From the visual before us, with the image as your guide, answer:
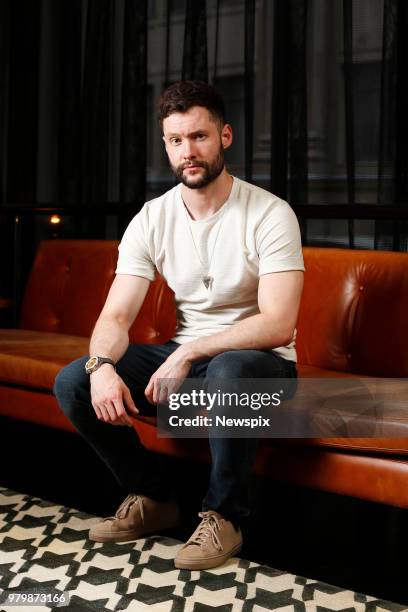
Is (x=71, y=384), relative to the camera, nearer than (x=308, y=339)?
Yes

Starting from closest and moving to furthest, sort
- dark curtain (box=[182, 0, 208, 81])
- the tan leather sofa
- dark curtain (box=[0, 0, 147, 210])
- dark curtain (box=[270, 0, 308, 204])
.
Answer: the tan leather sofa, dark curtain (box=[270, 0, 308, 204]), dark curtain (box=[182, 0, 208, 81]), dark curtain (box=[0, 0, 147, 210])

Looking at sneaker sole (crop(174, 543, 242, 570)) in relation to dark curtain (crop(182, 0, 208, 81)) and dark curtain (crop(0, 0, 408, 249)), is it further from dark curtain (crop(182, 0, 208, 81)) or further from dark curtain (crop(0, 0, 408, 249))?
dark curtain (crop(182, 0, 208, 81))

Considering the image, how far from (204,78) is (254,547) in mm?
2018

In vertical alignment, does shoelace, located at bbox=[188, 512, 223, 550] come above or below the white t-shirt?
below

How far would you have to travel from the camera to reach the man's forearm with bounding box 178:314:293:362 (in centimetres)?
212

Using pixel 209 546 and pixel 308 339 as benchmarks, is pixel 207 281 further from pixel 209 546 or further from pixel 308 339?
pixel 209 546

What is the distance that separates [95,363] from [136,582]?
1.80 ft

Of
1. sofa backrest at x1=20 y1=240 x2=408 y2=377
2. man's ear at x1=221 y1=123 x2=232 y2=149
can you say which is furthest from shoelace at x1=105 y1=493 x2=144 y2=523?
man's ear at x1=221 y1=123 x2=232 y2=149

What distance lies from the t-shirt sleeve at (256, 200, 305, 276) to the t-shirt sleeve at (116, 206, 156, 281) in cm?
Answer: 34

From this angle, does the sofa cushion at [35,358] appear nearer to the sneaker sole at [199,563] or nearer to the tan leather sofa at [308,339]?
the tan leather sofa at [308,339]

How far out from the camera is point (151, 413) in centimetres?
226

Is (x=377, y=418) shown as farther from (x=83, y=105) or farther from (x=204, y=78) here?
(x=83, y=105)

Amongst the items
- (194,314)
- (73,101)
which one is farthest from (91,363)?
(73,101)

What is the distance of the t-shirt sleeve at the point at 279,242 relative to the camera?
2.18m
